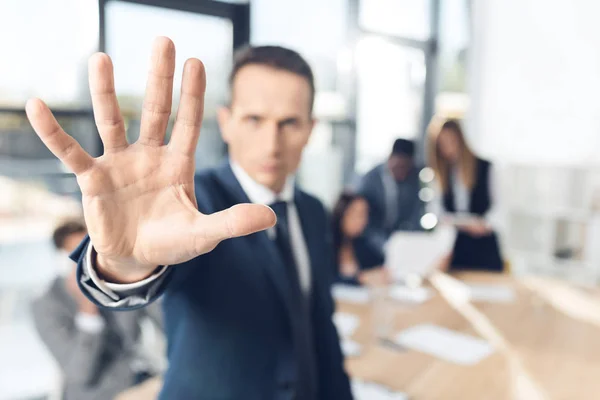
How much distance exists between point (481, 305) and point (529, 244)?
2155 mm

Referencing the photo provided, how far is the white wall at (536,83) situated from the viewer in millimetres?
329

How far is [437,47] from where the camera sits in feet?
12.1

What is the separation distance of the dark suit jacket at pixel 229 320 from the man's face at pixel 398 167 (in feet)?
5.94

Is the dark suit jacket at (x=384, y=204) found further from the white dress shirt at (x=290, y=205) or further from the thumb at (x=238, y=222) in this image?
the thumb at (x=238, y=222)

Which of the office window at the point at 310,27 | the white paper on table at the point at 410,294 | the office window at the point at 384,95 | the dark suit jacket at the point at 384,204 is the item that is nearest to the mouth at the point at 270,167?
the white paper on table at the point at 410,294

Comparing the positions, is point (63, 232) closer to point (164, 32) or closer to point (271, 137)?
point (164, 32)

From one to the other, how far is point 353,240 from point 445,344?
0.77m

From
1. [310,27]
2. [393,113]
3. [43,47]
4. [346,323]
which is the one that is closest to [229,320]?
[346,323]

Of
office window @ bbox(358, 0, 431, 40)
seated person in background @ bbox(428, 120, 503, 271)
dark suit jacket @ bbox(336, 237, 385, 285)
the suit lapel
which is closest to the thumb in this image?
the suit lapel

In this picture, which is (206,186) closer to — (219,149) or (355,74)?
(219,149)

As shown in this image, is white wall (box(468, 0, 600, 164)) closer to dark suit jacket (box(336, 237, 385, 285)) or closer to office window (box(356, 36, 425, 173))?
dark suit jacket (box(336, 237, 385, 285))

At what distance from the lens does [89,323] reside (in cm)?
146

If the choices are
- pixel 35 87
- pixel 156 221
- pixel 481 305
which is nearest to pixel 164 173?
pixel 156 221

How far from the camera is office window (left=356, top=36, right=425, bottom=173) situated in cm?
312
